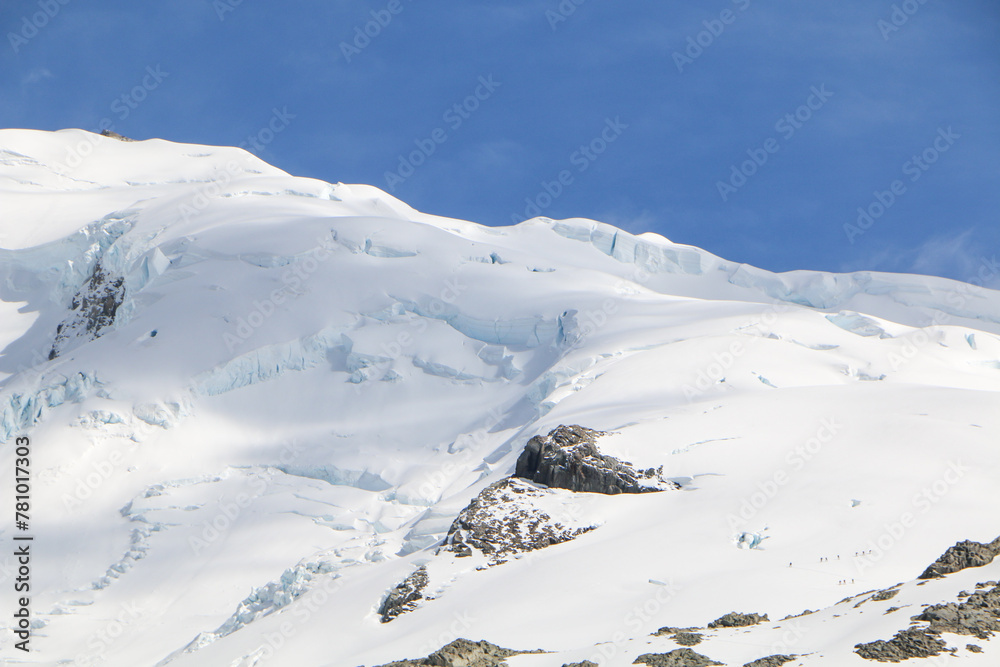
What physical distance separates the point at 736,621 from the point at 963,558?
191 inches

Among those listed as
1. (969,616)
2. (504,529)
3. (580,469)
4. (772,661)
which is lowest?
(772,661)

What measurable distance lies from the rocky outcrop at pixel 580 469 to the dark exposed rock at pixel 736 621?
1397cm

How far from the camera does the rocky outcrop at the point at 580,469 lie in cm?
3500

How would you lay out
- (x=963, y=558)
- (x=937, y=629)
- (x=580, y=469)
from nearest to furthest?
(x=937, y=629) → (x=963, y=558) → (x=580, y=469)

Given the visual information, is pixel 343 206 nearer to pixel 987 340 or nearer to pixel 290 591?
pixel 987 340

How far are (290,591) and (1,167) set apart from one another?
294 feet

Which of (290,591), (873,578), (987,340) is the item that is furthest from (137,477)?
(987,340)

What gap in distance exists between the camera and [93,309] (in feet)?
259
